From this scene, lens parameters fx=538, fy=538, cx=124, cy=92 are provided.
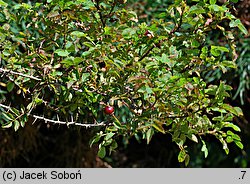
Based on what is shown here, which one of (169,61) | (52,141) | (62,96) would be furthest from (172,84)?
(52,141)

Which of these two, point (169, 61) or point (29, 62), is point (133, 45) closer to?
point (169, 61)

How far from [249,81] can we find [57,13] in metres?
1.26

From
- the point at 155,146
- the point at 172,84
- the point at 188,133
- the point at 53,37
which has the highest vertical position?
the point at 53,37

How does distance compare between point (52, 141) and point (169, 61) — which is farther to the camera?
point (52, 141)

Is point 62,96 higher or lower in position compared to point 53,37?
lower

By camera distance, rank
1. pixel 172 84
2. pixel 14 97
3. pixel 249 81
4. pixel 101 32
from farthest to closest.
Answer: pixel 249 81, pixel 14 97, pixel 101 32, pixel 172 84

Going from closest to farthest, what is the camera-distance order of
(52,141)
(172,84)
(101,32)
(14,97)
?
(172,84) → (101,32) → (14,97) → (52,141)

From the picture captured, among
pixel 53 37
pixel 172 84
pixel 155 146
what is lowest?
pixel 155 146

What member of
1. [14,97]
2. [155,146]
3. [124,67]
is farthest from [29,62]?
[155,146]

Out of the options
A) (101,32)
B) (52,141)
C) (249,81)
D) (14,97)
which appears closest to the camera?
(101,32)

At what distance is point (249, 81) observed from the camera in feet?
Answer: 7.32

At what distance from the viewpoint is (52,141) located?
8.79 ft

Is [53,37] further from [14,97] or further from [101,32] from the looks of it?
[14,97]

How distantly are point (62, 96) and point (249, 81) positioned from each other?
1.19 meters
